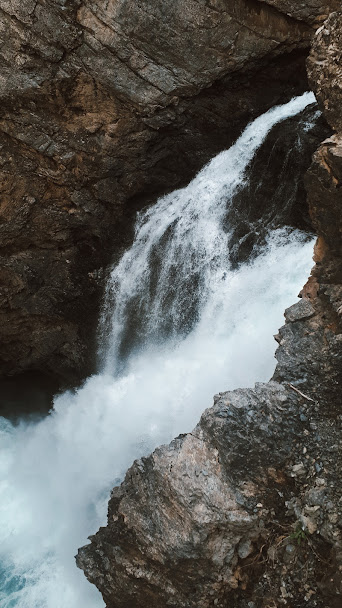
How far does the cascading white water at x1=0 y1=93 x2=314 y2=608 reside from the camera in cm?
766

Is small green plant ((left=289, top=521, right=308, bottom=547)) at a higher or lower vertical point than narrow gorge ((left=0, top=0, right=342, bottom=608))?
Answer: lower

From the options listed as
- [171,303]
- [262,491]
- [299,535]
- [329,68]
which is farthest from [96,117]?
[299,535]

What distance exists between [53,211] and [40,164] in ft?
3.32

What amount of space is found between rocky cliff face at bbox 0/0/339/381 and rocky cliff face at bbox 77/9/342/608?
400cm

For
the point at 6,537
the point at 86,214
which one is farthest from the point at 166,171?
the point at 6,537

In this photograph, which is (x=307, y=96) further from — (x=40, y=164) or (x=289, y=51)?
(x=40, y=164)

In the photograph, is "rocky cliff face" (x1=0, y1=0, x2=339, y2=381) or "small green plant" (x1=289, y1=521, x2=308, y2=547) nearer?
"small green plant" (x1=289, y1=521, x2=308, y2=547)

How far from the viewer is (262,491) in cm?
478

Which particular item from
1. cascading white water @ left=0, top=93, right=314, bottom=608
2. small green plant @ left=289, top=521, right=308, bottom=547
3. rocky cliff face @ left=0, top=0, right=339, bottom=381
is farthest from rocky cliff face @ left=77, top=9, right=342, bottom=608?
rocky cliff face @ left=0, top=0, right=339, bottom=381

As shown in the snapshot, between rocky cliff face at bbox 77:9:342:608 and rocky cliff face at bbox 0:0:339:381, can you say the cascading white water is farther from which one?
rocky cliff face at bbox 77:9:342:608

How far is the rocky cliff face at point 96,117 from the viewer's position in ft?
28.5

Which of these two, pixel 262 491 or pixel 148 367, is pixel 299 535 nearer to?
pixel 262 491

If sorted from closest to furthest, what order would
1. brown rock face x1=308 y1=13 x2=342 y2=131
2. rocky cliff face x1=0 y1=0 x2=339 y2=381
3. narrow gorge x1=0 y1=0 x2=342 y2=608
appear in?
narrow gorge x1=0 y1=0 x2=342 y2=608 → brown rock face x1=308 y1=13 x2=342 y2=131 → rocky cliff face x1=0 y1=0 x2=339 y2=381

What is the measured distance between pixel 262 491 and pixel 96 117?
7677mm
